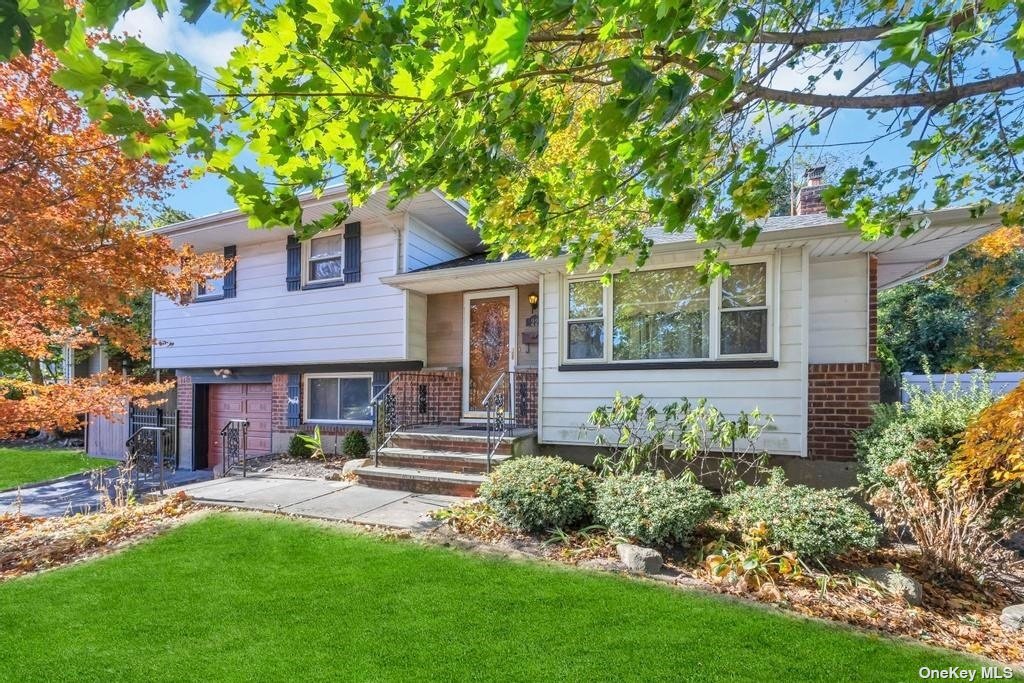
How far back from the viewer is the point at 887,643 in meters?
3.12

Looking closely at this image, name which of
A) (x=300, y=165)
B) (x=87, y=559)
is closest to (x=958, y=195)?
(x=300, y=165)

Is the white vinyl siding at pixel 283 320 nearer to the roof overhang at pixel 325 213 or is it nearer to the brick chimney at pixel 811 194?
the roof overhang at pixel 325 213

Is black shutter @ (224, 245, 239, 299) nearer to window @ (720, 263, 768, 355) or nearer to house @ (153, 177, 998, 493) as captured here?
house @ (153, 177, 998, 493)

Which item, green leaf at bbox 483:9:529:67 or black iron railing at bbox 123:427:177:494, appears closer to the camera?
green leaf at bbox 483:9:529:67

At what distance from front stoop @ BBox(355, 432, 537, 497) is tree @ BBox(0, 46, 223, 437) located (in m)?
3.87

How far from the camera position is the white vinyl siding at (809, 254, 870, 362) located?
6309 mm

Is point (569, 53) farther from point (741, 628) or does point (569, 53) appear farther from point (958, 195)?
point (741, 628)

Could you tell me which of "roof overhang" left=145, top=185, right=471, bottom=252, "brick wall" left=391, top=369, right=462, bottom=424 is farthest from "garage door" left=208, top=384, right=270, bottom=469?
"brick wall" left=391, top=369, right=462, bottom=424

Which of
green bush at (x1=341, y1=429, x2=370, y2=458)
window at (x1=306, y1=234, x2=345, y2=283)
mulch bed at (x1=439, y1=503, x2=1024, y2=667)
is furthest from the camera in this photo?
window at (x1=306, y1=234, x2=345, y2=283)

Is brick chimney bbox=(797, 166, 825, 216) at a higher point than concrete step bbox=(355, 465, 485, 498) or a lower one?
higher

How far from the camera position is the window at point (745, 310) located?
6355 mm

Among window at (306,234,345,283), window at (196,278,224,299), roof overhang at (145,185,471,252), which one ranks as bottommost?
window at (196,278,224,299)

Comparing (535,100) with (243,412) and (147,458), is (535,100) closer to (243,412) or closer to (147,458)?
(243,412)

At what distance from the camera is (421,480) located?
6.74 m
